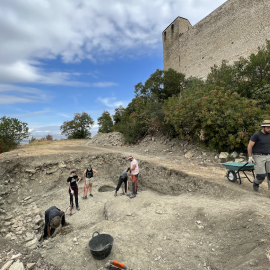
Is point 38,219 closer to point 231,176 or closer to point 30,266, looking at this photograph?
point 30,266

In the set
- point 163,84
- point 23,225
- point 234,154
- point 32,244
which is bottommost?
point 23,225

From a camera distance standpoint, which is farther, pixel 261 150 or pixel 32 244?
pixel 32 244

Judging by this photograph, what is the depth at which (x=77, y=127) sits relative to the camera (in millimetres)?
28469

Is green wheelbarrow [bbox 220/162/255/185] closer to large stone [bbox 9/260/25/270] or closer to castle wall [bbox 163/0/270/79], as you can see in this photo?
large stone [bbox 9/260/25/270]

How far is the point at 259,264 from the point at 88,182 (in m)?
6.03

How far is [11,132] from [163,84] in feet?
52.0

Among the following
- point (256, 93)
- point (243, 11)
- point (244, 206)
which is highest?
point (243, 11)

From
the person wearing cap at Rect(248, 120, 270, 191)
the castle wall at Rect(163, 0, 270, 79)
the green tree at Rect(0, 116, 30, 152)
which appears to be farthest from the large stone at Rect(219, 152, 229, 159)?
the green tree at Rect(0, 116, 30, 152)

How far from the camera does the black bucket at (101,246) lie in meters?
2.79

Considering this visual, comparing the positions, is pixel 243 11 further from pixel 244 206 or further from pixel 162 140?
pixel 244 206

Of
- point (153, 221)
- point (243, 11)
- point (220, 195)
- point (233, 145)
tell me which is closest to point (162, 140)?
point (233, 145)

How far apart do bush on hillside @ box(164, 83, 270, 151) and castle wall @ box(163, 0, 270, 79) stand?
10.1 m

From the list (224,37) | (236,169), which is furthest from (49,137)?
(224,37)

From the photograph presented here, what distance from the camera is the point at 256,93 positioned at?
28.7 ft
